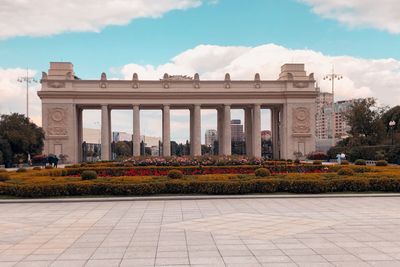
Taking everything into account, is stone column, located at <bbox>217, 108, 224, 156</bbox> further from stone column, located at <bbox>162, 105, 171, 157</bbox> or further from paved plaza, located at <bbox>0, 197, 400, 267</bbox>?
paved plaza, located at <bbox>0, 197, 400, 267</bbox>

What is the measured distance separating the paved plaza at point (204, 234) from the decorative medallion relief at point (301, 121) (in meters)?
49.8

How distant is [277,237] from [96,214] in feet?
20.4

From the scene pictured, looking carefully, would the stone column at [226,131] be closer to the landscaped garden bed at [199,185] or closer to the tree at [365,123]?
the tree at [365,123]

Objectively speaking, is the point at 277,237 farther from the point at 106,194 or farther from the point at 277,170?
the point at 277,170

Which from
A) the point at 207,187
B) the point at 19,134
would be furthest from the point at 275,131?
the point at 207,187

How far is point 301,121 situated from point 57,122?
109 ft

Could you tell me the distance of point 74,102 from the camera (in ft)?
207

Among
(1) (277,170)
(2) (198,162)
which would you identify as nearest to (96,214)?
(1) (277,170)

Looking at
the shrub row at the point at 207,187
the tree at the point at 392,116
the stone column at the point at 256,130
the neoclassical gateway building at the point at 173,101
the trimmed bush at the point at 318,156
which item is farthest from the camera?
the tree at the point at 392,116

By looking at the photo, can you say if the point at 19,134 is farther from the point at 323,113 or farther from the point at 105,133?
the point at 323,113

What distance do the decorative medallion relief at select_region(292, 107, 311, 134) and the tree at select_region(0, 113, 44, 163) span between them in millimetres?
33661

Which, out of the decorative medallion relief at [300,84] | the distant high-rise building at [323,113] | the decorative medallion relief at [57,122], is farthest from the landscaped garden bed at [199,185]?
the distant high-rise building at [323,113]

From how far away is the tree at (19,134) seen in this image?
5344 centimetres

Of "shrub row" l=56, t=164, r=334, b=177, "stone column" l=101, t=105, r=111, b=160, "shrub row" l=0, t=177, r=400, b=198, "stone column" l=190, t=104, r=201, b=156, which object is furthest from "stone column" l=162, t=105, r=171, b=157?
"shrub row" l=0, t=177, r=400, b=198
